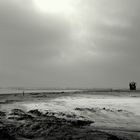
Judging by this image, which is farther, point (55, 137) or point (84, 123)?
point (84, 123)

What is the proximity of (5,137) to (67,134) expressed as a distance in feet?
10.5

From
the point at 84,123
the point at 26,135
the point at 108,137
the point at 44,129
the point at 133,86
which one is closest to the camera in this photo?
the point at 108,137

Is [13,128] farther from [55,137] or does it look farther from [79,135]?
[79,135]

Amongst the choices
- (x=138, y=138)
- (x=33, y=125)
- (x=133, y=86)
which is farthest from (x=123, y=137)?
(x=133, y=86)

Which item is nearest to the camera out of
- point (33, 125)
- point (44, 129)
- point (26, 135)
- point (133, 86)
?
point (26, 135)

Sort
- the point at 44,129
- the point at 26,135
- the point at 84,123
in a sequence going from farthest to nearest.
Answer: the point at 84,123 → the point at 44,129 → the point at 26,135

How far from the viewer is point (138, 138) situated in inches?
480

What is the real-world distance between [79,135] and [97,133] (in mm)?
1045

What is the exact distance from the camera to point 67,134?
489 inches

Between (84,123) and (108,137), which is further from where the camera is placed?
(84,123)

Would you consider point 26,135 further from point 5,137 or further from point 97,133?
point 97,133

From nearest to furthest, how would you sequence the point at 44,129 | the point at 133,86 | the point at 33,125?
the point at 44,129 < the point at 33,125 < the point at 133,86

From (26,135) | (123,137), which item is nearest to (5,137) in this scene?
(26,135)

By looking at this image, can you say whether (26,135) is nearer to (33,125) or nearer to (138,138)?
(33,125)
